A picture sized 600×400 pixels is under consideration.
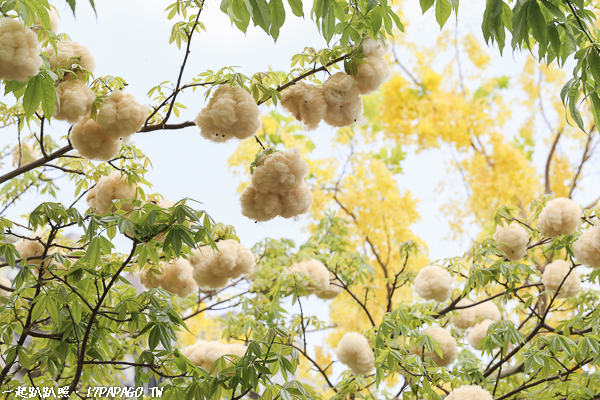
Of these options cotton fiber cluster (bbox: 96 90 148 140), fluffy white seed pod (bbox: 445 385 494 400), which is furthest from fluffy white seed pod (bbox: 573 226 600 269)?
cotton fiber cluster (bbox: 96 90 148 140)

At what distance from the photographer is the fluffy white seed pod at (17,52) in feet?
2.65

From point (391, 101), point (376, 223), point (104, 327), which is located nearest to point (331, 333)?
point (376, 223)

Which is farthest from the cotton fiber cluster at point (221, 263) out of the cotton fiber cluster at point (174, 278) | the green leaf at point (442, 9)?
the green leaf at point (442, 9)

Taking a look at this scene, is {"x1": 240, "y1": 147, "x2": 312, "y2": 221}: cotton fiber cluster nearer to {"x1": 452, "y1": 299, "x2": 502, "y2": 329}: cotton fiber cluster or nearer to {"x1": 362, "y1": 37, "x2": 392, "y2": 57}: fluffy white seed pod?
{"x1": 362, "y1": 37, "x2": 392, "y2": 57}: fluffy white seed pod

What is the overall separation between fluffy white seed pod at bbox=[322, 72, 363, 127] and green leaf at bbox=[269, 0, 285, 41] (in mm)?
252

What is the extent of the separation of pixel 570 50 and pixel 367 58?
0.43 metres

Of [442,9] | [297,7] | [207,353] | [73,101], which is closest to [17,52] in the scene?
[73,101]

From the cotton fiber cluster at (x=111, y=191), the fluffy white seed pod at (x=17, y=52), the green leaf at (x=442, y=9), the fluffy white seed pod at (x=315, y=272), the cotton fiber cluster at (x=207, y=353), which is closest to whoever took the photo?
the fluffy white seed pod at (x=17, y=52)

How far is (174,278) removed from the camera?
1.45 metres

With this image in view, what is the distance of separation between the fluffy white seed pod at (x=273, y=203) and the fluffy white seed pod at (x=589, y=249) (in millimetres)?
992

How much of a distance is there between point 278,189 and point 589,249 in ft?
3.57

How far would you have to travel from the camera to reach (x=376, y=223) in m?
3.35

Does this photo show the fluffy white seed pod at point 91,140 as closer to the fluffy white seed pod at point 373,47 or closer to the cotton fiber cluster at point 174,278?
the cotton fiber cluster at point 174,278

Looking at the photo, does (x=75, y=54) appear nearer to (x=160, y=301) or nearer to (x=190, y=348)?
(x=160, y=301)
